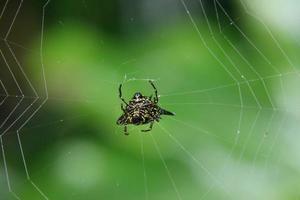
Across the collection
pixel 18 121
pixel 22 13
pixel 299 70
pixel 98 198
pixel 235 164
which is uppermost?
pixel 22 13

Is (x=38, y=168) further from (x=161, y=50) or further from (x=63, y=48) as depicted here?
(x=161, y=50)

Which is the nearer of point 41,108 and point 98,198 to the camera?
point 98,198

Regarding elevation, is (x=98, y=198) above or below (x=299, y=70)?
below

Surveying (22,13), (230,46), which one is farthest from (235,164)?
(22,13)

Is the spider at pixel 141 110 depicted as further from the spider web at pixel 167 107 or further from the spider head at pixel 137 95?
the spider web at pixel 167 107

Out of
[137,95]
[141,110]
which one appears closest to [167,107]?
[137,95]

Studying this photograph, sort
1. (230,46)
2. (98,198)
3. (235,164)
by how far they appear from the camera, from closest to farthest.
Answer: (98,198) → (235,164) → (230,46)

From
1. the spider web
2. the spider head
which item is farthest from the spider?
the spider web

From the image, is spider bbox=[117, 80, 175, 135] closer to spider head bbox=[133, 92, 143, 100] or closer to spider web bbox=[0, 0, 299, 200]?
spider head bbox=[133, 92, 143, 100]
